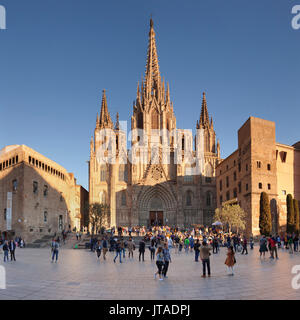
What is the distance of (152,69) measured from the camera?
66.0m

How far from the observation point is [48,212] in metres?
43.3

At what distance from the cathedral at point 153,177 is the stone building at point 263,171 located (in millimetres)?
12893

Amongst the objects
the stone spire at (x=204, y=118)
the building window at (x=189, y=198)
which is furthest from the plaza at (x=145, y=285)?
the stone spire at (x=204, y=118)

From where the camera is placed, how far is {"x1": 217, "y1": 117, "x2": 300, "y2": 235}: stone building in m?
38.6

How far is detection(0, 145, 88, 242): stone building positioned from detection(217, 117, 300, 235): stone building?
24.0m

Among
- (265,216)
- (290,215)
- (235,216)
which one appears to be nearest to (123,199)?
(235,216)

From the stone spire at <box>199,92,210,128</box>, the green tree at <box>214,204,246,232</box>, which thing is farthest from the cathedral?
the green tree at <box>214,204,246,232</box>

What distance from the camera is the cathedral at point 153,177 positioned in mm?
54156

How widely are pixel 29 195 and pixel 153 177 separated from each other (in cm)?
2160

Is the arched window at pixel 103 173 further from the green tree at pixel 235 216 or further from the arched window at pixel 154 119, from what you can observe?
the green tree at pixel 235 216

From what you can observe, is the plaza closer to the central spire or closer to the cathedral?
the cathedral

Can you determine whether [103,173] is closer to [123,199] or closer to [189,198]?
[123,199]
